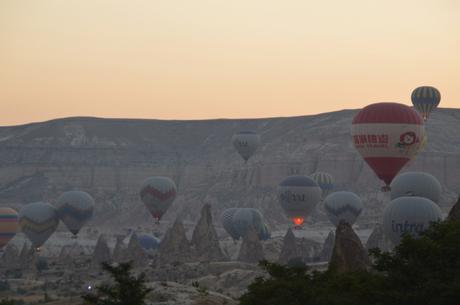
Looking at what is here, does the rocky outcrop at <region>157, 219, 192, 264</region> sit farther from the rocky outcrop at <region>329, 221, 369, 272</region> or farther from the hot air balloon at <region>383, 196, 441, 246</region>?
the rocky outcrop at <region>329, 221, 369, 272</region>

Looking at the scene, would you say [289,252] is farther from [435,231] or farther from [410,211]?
[435,231]

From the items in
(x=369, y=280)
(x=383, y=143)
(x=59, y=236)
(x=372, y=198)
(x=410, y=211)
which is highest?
(x=372, y=198)

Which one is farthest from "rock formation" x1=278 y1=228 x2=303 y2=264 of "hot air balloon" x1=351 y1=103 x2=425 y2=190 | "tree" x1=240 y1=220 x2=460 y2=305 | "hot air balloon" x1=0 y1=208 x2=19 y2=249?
"tree" x1=240 y1=220 x2=460 y2=305

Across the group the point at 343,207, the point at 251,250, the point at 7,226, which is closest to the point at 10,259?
the point at 7,226

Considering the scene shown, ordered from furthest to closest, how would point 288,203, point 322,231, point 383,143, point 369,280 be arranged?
point 322,231, point 288,203, point 383,143, point 369,280

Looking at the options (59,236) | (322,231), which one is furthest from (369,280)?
(59,236)
